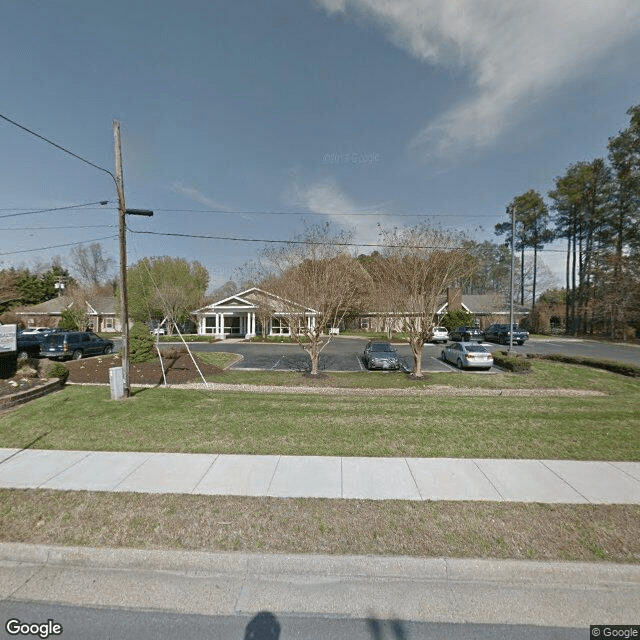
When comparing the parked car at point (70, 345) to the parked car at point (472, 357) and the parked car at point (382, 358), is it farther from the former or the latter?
the parked car at point (472, 357)

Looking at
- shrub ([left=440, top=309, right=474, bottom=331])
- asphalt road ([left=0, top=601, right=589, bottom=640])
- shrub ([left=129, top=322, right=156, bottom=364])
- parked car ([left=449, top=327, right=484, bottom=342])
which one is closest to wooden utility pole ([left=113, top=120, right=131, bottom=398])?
asphalt road ([left=0, top=601, right=589, bottom=640])

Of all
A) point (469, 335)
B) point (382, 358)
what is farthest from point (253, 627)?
point (469, 335)

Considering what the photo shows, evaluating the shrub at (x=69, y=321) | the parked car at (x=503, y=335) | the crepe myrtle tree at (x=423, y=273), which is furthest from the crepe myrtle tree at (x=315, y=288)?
the shrub at (x=69, y=321)

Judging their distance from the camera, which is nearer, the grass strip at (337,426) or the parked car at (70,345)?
the grass strip at (337,426)

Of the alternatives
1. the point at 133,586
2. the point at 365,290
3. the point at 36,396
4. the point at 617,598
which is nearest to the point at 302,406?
the point at 133,586

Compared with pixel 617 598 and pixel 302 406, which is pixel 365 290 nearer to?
pixel 302 406

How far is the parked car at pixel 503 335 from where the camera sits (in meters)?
27.4

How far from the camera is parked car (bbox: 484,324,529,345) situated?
2738 cm

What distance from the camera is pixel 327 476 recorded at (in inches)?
182

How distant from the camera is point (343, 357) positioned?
2055cm

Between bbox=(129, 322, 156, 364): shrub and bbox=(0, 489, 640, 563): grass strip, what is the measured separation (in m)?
12.6

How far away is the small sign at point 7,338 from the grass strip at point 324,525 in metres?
7.77

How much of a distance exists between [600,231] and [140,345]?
45689 millimetres

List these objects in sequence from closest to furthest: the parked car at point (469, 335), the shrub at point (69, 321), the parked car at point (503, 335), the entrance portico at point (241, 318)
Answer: the parked car at point (503, 335), the parked car at point (469, 335), the entrance portico at point (241, 318), the shrub at point (69, 321)
